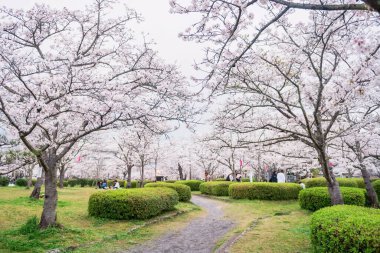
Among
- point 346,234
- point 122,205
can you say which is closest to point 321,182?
point 122,205

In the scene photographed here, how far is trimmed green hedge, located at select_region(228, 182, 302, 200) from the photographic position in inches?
Answer: 691

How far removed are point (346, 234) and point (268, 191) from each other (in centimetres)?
1370

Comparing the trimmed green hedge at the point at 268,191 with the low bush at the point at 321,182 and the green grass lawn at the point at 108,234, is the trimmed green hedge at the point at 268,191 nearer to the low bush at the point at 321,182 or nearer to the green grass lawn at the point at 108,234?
the low bush at the point at 321,182

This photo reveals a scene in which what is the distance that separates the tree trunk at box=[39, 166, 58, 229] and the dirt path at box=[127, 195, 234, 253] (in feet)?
9.28

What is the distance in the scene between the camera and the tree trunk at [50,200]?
7.96 m

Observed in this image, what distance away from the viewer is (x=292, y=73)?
8.84m

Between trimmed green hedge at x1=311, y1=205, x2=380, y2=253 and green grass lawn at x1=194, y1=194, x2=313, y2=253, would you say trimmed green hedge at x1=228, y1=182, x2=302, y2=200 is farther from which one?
trimmed green hedge at x1=311, y1=205, x2=380, y2=253

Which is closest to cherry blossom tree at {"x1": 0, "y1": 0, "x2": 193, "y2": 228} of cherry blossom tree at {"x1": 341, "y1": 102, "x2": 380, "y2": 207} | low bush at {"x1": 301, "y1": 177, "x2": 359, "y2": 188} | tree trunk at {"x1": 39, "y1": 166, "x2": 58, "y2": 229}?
tree trunk at {"x1": 39, "y1": 166, "x2": 58, "y2": 229}

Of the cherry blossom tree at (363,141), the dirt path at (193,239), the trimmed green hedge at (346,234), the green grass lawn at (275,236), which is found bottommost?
the dirt path at (193,239)

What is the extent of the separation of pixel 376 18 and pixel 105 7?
7.78 m

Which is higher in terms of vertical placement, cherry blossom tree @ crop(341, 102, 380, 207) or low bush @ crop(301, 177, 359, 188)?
cherry blossom tree @ crop(341, 102, 380, 207)

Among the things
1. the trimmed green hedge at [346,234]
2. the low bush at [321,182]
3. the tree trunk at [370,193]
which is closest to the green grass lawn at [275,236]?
the trimmed green hedge at [346,234]

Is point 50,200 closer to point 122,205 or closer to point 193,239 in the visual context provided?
point 122,205

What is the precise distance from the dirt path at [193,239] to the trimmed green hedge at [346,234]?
2.94 m
